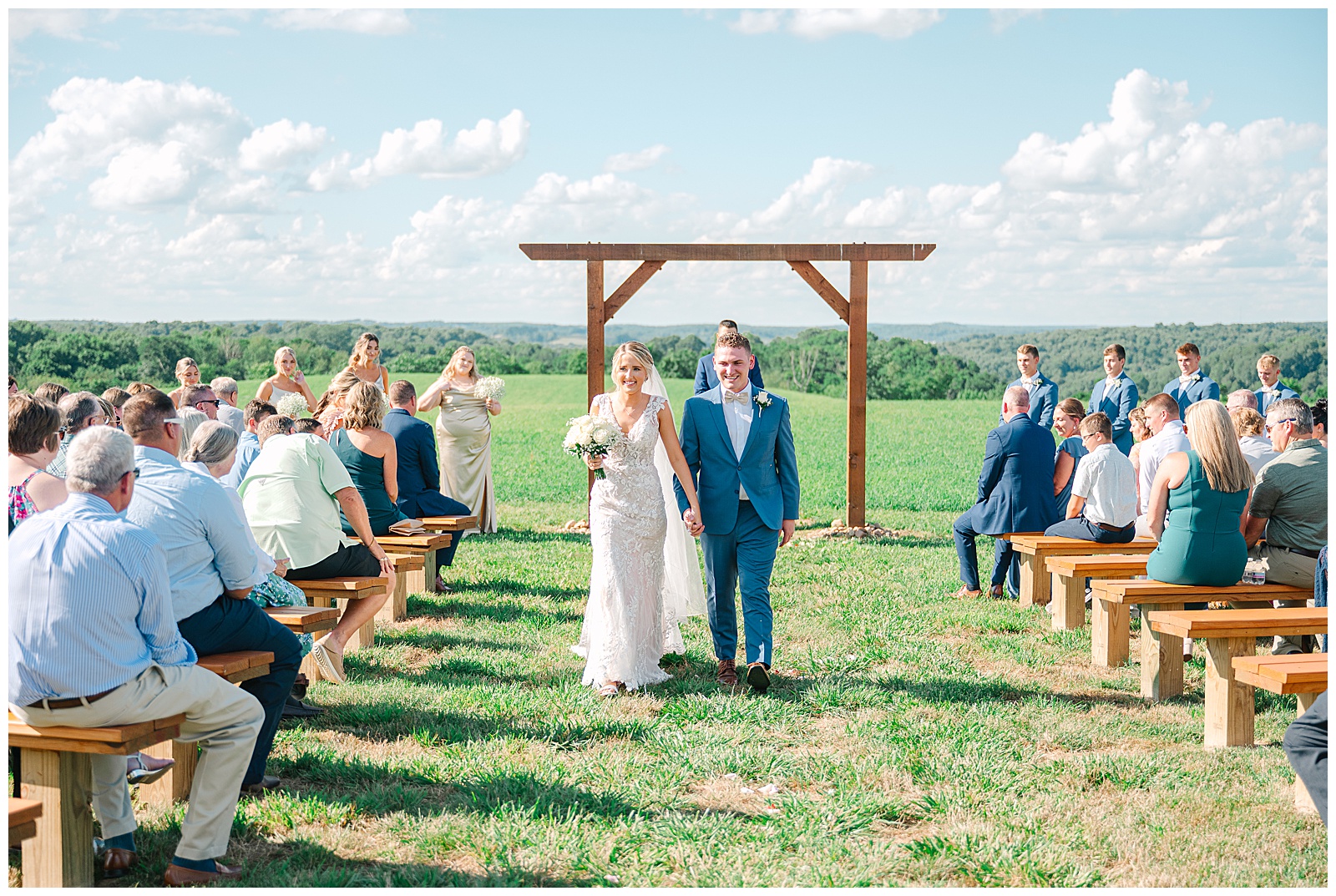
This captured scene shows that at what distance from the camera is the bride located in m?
6.38

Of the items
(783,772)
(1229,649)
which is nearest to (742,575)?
(783,772)

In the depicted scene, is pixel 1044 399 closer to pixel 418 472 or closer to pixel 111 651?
pixel 418 472

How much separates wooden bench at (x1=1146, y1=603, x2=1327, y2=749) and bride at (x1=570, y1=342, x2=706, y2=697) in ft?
8.97

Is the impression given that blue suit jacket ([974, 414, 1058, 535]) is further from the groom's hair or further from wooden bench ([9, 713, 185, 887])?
wooden bench ([9, 713, 185, 887])

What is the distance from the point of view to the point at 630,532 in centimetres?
642

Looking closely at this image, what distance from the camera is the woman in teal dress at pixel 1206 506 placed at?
6133 millimetres

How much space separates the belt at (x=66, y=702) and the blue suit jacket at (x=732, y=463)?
3.52m

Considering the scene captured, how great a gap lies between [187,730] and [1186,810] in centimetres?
400

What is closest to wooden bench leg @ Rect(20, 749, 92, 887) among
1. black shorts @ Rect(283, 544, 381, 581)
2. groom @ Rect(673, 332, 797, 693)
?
black shorts @ Rect(283, 544, 381, 581)

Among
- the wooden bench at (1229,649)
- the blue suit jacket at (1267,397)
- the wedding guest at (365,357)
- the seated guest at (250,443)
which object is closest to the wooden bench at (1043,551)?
the wooden bench at (1229,649)

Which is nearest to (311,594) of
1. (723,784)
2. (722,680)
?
(722,680)

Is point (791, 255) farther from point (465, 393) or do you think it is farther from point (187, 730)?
point (187, 730)

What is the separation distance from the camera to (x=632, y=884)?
4.06 meters

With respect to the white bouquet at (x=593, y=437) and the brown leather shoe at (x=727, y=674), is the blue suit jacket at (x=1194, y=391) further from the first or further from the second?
the white bouquet at (x=593, y=437)
